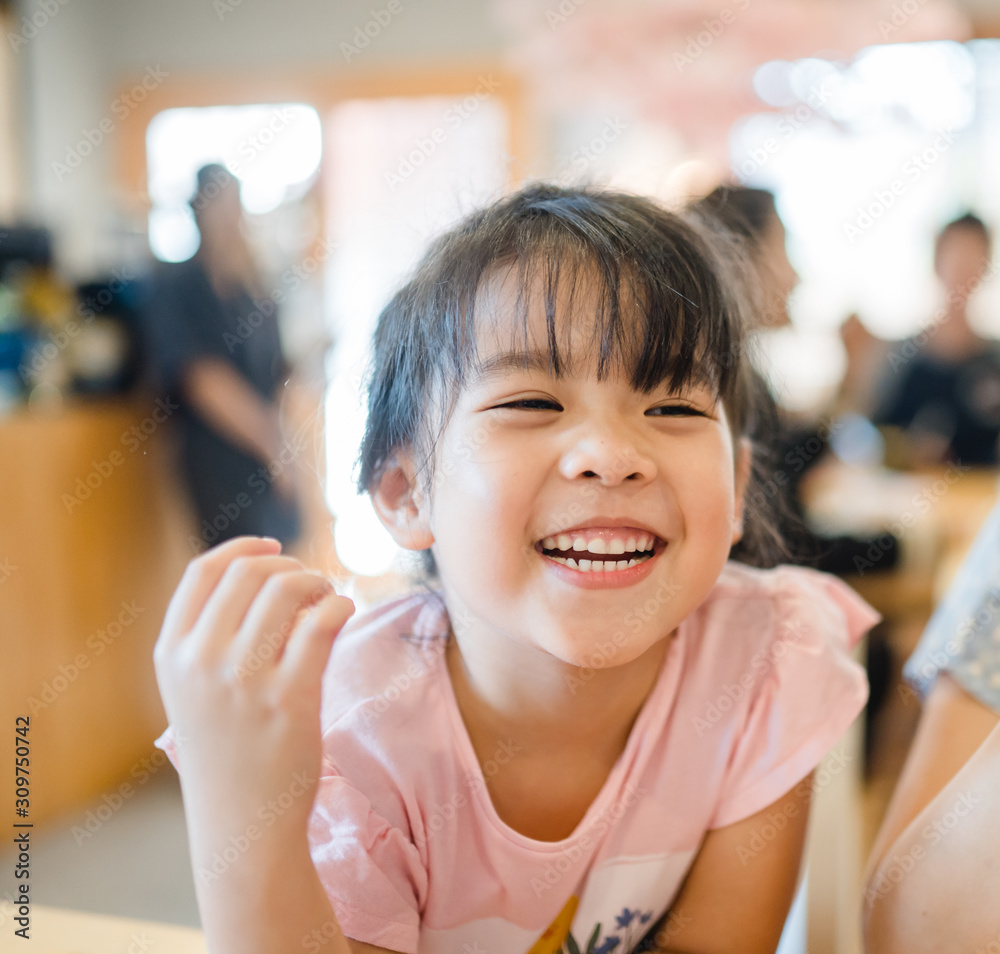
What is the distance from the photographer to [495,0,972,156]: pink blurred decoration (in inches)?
102

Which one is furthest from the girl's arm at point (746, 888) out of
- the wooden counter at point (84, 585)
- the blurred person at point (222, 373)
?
the blurred person at point (222, 373)

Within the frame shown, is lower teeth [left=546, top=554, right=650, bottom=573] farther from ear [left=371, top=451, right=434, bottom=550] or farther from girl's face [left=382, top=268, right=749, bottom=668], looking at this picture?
ear [left=371, top=451, right=434, bottom=550]

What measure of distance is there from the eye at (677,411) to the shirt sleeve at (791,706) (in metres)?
0.24

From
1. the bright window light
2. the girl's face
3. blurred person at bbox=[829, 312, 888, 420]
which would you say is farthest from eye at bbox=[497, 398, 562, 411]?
the bright window light

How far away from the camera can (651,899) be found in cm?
71

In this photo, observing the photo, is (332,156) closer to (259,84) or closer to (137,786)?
(259,84)

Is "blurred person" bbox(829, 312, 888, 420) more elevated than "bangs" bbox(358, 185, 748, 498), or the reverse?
"bangs" bbox(358, 185, 748, 498)

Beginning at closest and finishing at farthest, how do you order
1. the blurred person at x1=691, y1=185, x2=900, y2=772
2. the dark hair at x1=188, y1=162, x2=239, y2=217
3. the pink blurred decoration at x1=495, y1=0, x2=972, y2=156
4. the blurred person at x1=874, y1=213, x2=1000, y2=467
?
the blurred person at x1=691, y1=185, x2=900, y2=772 → the dark hair at x1=188, y1=162, x2=239, y2=217 → the blurred person at x1=874, y1=213, x2=1000, y2=467 → the pink blurred decoration at x1=495, y1=0, x2=972, y2=156

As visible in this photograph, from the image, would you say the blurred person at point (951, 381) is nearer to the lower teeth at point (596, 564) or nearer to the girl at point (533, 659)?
the girl at point (533, 659)

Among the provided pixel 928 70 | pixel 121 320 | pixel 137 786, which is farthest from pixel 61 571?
pixel 928 70

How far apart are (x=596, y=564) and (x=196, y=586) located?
243 millimetres

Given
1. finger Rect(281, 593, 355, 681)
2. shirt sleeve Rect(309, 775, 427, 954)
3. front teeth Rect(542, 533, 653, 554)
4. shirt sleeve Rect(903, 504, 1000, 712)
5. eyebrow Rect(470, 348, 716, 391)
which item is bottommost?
shirt sleeve Rect(309, 775, 427, 954)

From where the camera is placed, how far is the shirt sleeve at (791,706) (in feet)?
2.33

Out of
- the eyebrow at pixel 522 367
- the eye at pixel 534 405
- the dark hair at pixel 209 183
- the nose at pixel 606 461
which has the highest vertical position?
the dark hair at pixel 209 183
